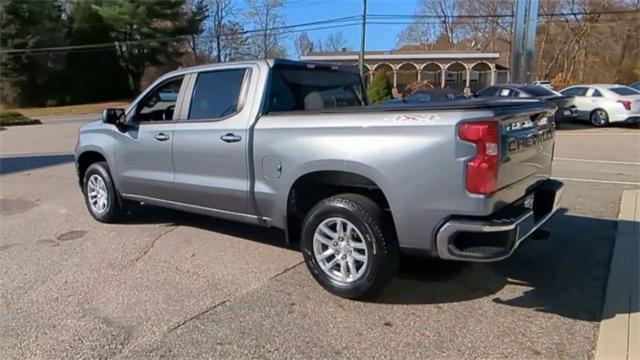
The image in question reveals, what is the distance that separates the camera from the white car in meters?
17.1

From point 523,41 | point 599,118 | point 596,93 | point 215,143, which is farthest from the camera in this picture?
point 523,41

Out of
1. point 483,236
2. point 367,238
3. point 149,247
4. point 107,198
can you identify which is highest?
point 483,236

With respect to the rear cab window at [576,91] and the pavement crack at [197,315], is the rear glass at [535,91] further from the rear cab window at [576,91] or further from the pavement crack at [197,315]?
the pavement crack at [197,315]

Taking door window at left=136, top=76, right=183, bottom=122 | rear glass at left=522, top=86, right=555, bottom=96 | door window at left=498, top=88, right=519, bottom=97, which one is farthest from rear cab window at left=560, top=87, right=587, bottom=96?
door window at left=136, top=76, right=183, bottom=122

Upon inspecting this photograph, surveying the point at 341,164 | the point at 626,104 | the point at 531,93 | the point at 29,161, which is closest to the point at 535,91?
the point at 531,93

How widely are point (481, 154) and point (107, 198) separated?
4.66 metres

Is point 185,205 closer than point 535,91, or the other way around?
point 185,205

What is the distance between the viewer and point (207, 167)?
4.77m

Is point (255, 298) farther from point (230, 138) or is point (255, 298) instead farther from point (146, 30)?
point (146, 30)

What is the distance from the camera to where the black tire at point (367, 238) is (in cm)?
364

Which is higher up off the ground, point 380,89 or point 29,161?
point 380,89

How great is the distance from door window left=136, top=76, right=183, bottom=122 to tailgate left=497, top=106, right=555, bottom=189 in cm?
337

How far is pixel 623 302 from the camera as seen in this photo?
3.75 meters

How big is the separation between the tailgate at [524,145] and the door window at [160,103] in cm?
337
